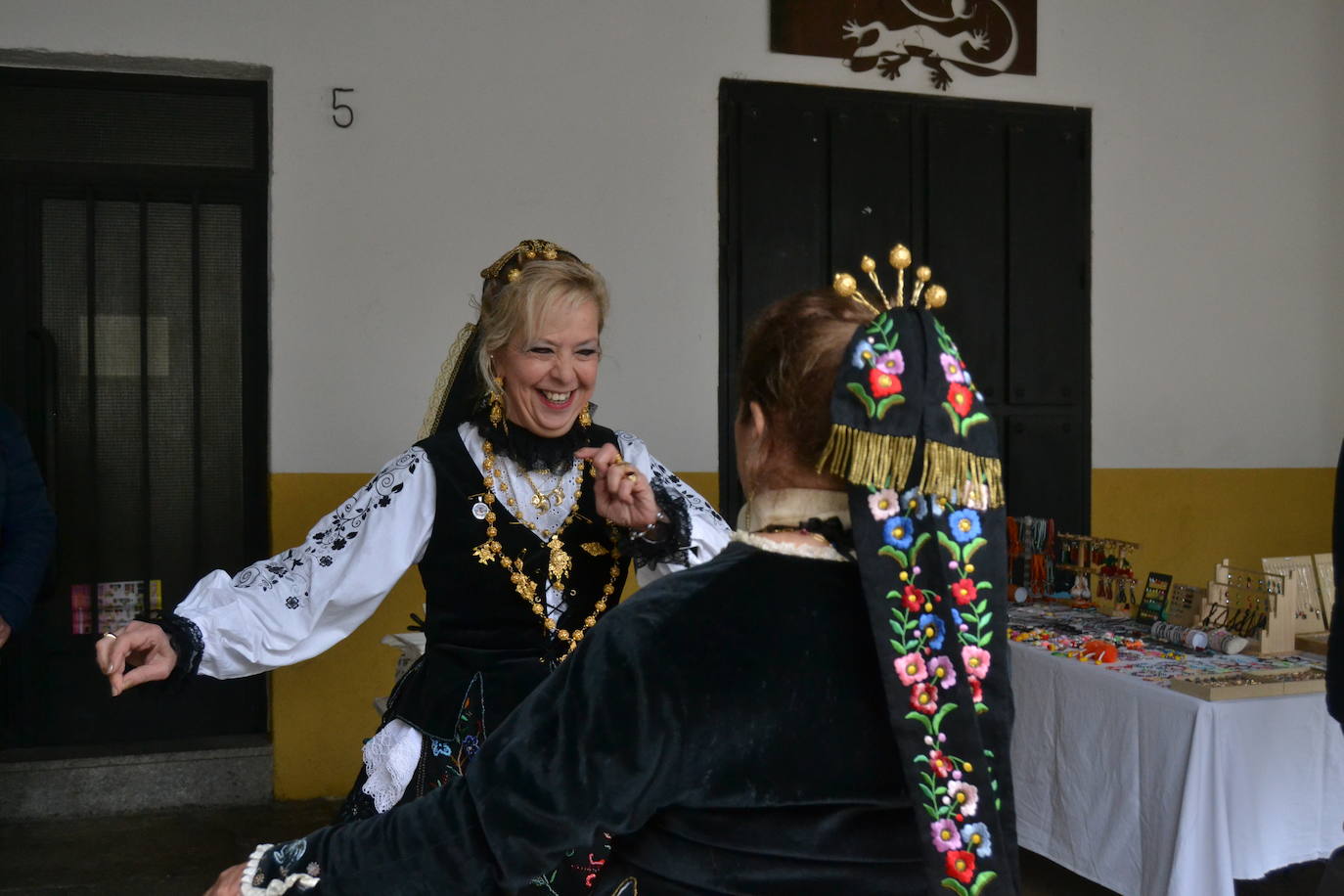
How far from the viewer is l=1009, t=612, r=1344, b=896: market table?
2635mm

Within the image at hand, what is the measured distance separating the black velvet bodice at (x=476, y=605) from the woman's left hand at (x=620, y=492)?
9 cm

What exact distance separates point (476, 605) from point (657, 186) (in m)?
2.72

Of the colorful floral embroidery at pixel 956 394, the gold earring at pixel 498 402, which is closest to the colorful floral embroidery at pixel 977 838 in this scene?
the colorful floral embroidery at pixel 956 394

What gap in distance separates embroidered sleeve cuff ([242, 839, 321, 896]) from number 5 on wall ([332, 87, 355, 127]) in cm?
335

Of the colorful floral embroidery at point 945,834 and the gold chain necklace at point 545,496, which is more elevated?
the gold chain necklace at point 545,496

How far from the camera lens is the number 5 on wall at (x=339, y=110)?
416 cm

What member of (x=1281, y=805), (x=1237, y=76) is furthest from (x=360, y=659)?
(x=1237, y=76)

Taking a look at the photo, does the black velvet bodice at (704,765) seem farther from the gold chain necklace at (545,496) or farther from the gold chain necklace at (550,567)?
the gold chain necklace at (545,496)

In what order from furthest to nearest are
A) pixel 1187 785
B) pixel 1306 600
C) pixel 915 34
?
pixel 915 34, pixel 1306 600, pixel 1187 785

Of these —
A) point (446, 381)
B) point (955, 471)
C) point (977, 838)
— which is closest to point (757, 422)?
point (955, 471)

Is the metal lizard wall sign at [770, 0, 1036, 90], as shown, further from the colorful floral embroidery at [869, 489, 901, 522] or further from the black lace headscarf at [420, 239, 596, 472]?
the colorful floral embroidery at [869, 489, 901, 522]

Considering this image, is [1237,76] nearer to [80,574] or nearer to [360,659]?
[360,659]

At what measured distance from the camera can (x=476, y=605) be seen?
2105 mm

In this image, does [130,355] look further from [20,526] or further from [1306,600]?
[1306,600]
